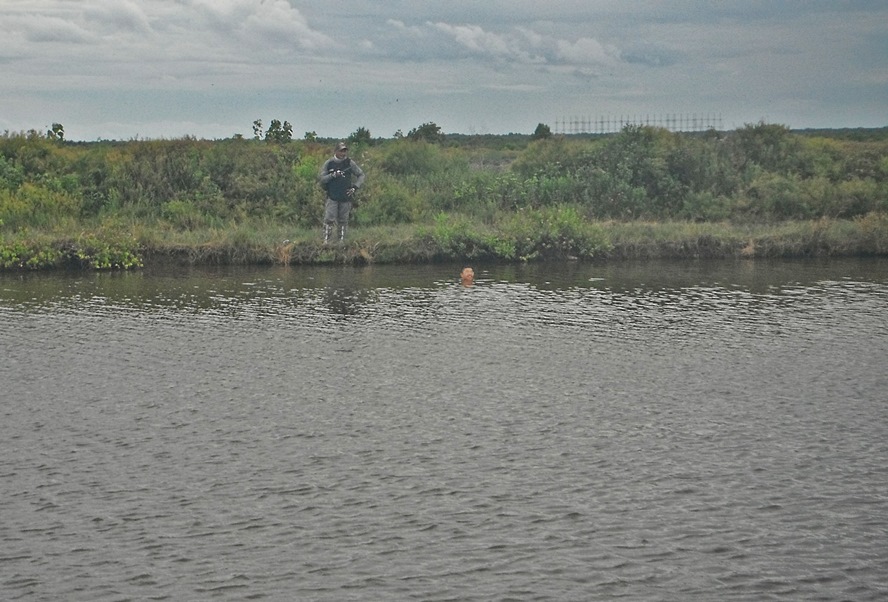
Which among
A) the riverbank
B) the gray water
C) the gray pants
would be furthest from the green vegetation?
Result: the gray water

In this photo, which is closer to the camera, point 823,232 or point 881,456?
point 881,456

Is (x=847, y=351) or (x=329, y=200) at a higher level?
(x=329, y=200)

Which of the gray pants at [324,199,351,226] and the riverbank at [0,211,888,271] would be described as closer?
the riverbank at [0,211,888,271]

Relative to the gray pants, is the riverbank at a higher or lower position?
lower

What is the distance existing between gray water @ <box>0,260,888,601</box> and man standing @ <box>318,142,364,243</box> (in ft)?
24.2

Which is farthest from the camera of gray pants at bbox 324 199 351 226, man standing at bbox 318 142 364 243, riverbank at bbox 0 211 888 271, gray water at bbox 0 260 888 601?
gray pants at bbox 324 199 351 226

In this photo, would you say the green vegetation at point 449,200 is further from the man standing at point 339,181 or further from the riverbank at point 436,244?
the man standing at point 339,181

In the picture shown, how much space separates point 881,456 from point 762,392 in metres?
3.22

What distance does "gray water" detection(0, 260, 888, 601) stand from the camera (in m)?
9.70

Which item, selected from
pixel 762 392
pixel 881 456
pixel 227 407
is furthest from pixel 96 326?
pixel 881 456

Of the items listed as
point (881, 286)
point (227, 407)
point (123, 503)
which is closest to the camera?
point (123, 503)

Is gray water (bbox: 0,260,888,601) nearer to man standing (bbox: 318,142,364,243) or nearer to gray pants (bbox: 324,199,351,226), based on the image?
man standing (bbox: 318,142,364,243)

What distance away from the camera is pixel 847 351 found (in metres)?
18.5

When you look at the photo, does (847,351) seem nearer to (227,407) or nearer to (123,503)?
(227,407)
